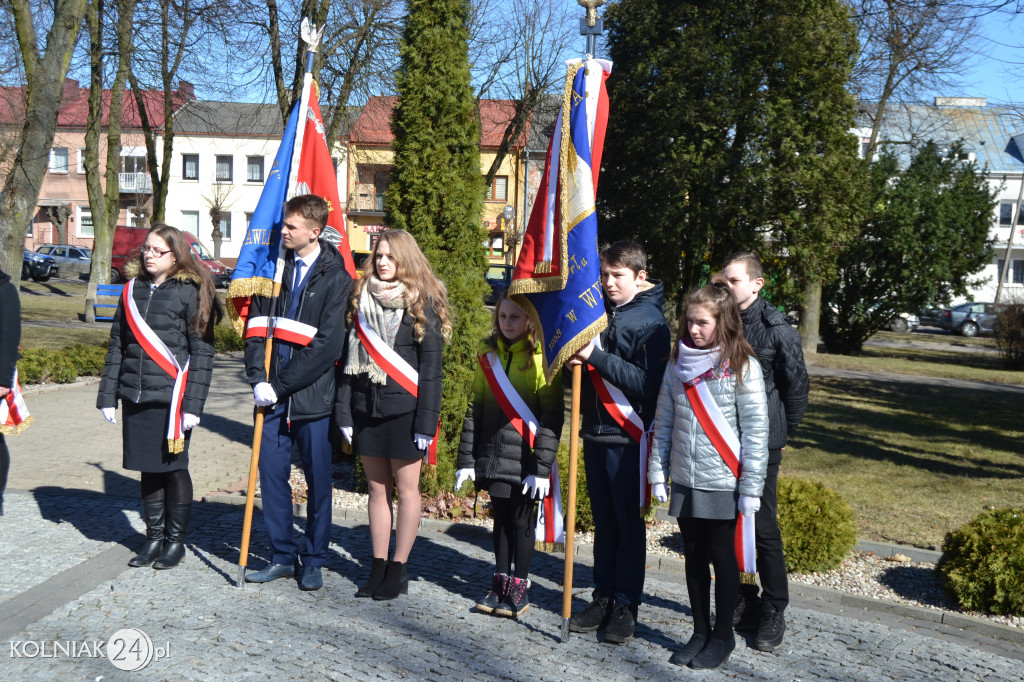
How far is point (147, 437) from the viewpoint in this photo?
5.38 m

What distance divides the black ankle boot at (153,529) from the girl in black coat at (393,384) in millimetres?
1333

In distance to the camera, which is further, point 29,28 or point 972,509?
point 29,28

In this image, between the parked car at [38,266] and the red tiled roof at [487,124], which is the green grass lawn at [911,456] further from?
the parked car at [38,266]

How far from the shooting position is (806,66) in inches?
563

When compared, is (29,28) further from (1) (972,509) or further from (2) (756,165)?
(1) (972,509)

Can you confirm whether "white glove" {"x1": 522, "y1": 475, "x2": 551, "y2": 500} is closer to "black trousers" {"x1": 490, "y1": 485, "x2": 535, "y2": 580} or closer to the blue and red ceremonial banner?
"black trousers" {"x1": 490, "y1": 485, "x2": 535, "y2": 580}

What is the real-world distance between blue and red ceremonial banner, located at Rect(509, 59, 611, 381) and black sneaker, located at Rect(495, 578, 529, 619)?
1.09 m

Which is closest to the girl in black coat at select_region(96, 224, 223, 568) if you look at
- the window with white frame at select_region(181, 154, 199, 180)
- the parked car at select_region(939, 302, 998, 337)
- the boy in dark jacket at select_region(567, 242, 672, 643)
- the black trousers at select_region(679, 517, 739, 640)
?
the boy in dark jacket at select_region(567, 242, 672, 643)

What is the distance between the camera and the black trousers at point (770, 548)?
15.2ft

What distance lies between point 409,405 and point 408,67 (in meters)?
3.26

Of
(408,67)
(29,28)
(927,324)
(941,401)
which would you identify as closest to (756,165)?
(941,401)

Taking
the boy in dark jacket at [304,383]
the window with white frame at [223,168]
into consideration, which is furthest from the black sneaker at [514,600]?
the window with white frame at [223,168]

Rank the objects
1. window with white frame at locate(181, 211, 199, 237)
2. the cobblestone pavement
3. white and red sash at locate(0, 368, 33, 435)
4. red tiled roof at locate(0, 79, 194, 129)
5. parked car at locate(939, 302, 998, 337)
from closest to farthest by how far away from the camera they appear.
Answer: the cobblestone pavement < white and red sash at locate(0, 368, 33, 435) < red tiled roof at locate(0, 79, 194, 129) < parked car at locate(939, 302, 998, 337) < window with white frame at locate(181, 211, 199, 237)

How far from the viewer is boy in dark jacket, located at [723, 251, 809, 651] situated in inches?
180
